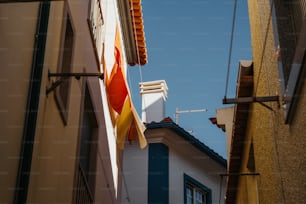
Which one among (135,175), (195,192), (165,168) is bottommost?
(195,192)

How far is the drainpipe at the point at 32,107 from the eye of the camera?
19.6 ft

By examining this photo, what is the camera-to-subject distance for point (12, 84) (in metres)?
5.86

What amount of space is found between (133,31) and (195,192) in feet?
19.5

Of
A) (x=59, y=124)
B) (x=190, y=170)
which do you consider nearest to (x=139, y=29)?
(x=190, y=170)

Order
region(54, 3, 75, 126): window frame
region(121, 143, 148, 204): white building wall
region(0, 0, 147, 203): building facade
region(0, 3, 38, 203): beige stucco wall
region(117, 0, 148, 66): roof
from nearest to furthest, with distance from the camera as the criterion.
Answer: region(0, 3, 38, 203): beige stucco wall → region(0, 0, 147, 203): building facade → region(54, 3, 75, 126): window frame → region(117, 0, 148, 66): roof → region(121, 143, 148, 204): white building wall

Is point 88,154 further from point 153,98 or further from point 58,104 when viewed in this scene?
point 153,98

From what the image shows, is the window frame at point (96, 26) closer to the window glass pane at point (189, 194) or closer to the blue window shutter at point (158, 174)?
the blue window shutter at point (158, 174)

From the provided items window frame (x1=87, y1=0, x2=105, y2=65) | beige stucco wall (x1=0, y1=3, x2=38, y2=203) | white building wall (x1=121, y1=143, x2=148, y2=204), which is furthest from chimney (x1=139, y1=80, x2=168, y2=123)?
beige stucco wall (x1=0, y1=3, x2=38, y2=203)

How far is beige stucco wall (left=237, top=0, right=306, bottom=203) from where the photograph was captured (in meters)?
7.07

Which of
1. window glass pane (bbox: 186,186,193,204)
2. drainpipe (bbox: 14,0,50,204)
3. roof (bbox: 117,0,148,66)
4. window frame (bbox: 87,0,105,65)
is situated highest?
roof (bbox: 117,0,148,66)

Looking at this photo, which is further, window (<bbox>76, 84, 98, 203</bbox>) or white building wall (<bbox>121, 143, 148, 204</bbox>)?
white building wall (<bbox>121, 143, 148, 204</bbox>)

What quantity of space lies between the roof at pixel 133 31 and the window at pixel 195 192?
13.5 ft

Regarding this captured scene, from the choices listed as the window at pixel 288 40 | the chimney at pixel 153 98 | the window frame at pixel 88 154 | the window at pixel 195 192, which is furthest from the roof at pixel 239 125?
the chimney at pixel 153 98

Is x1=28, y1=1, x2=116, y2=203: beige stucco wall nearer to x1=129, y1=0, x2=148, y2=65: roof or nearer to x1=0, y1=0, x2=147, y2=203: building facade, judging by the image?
x1=0, y1=0, x2=147, y2=203: building facade
